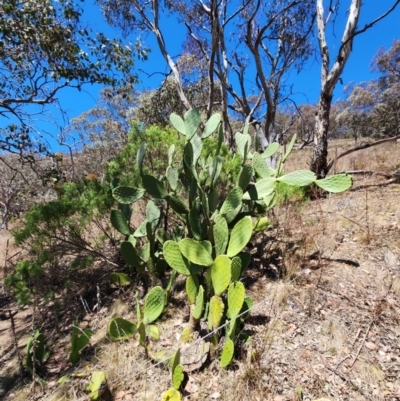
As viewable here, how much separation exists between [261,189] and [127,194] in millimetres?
1012

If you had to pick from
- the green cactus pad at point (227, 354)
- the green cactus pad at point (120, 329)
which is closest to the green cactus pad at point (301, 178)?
the green cactus pad at point (227, 354)

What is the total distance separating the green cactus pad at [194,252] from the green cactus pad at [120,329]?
0.64 meters

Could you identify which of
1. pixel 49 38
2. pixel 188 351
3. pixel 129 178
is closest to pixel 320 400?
pixel 188 351

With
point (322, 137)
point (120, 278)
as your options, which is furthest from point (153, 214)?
point (322, 137)

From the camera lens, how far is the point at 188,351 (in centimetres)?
187

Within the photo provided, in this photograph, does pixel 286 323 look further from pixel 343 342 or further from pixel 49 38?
Answer: pixel 49 38

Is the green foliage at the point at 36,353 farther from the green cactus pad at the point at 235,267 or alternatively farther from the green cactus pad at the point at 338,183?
the green cactus pad at the point at 338,183

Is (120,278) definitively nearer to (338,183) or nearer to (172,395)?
(172,395)

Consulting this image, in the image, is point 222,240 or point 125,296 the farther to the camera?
point 125,296

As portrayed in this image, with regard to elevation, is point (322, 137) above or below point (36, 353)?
above

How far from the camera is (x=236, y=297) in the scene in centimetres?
172

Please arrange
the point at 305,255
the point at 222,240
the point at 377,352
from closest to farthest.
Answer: the point at 377,352 < the point at 222,240 < the point at 305,255

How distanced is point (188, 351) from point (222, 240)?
72 centimetres

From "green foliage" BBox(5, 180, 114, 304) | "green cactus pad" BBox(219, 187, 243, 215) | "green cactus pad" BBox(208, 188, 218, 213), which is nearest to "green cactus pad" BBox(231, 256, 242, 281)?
"green cactus pad" BBox(219, 187, 243, 215)
